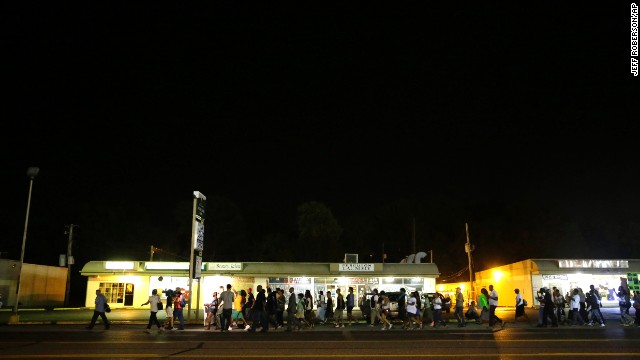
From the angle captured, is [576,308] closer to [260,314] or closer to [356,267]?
[260,314]

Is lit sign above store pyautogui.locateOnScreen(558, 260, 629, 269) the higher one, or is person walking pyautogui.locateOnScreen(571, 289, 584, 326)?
lit sign above store pyautogui.locateOnScreen(558, 260, 629, 269)

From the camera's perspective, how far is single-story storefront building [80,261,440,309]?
34.8 metres

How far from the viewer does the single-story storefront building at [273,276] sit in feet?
114

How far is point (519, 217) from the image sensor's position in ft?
226

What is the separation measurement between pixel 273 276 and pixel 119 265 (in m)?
10.5

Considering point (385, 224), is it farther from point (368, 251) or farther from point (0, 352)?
point (0, 352)

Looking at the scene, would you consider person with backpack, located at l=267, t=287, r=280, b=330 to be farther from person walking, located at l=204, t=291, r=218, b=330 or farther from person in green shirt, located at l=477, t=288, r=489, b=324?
person in green shirt, located at l=477, t=288, r=489, b=324

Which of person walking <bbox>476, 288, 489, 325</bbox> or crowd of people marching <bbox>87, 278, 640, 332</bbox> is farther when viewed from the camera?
person walking <bbox>476, 288, 489, 325</bbox>

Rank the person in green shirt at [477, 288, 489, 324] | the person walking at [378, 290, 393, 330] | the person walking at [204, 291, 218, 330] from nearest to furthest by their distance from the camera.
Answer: the person walking at [204, 291, 218, 330] < the person walking at [378, 290, 393, 330] < the person in green shirt at [477, 288, 489, 324]

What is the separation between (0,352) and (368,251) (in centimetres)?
6424

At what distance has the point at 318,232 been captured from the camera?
71750mm

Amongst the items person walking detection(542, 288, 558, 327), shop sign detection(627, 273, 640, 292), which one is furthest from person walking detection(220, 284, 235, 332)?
shop sign detection(627, 273, 640, 292)

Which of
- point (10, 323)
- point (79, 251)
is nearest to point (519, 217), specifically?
point (79, 251)

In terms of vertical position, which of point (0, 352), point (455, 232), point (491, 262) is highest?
point (455, 232)
